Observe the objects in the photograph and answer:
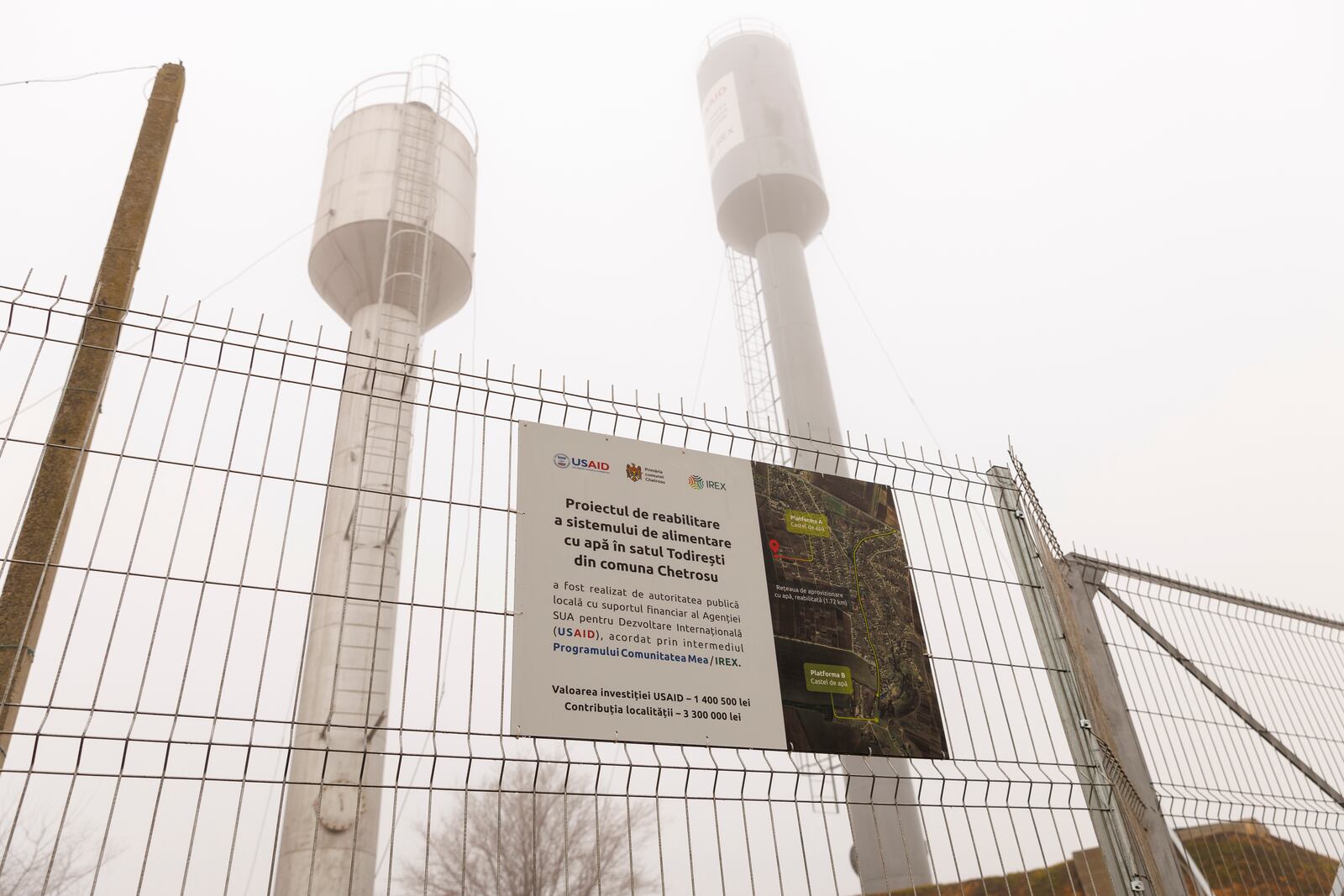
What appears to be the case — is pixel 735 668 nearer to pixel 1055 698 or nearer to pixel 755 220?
pixel 1055 698

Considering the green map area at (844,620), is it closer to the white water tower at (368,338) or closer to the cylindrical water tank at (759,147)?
the white water tower at (368,338)

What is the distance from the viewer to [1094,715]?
5.85m

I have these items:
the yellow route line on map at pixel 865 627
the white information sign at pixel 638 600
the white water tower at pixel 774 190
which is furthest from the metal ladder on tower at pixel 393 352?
the white water tower at pixel 774 190

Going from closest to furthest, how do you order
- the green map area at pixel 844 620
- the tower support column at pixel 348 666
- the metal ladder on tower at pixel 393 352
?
the green map area at pixel 844 620 < the tower support column at pixel 348 666 < the metal ladder on tower at pixel 393 352

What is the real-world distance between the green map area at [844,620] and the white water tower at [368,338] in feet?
20.4

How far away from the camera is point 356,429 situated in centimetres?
1245

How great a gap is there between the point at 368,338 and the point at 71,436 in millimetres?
11303

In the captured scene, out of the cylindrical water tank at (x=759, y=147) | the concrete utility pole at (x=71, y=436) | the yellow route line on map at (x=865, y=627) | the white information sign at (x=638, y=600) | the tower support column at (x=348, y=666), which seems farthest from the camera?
the cylindrical water tank at (x=759, y=147)

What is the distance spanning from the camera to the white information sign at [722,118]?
24.6m

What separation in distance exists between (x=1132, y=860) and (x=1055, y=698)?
38.6 inches

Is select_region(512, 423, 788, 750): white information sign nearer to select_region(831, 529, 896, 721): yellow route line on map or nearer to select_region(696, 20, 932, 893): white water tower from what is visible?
select_region(831, 529, 896, 721): yellow route line on map

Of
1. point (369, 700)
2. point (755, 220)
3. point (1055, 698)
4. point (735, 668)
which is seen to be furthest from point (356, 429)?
point (755, 220)

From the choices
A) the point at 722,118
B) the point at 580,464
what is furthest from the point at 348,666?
the point at 722,118

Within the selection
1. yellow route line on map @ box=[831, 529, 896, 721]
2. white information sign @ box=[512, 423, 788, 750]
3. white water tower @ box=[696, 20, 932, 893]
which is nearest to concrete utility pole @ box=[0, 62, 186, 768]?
white information sign @ box=[512, 423, 788, 750]
